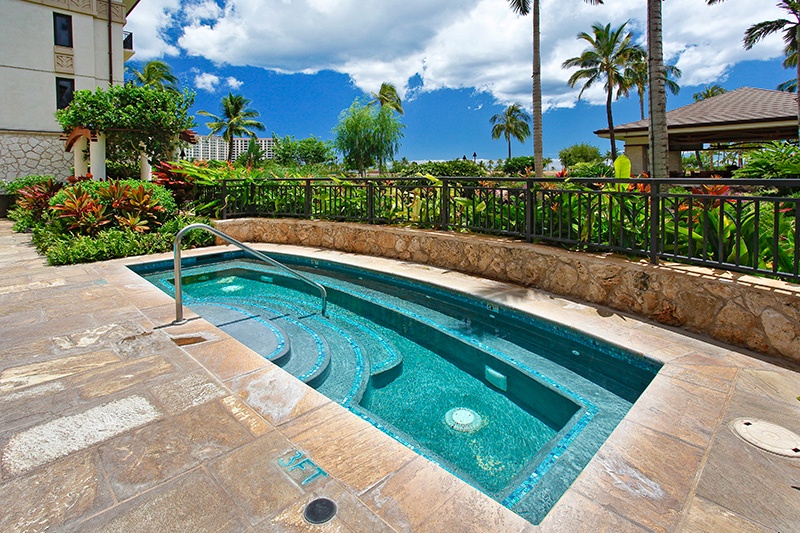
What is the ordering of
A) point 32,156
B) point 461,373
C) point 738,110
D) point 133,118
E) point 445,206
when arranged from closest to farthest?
1. point 461,373
2. point 445,206
3. point 133,118
4. point 32,156
5. point 738,110

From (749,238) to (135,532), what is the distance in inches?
202

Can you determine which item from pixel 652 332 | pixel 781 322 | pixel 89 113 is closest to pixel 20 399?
pixel 652 332

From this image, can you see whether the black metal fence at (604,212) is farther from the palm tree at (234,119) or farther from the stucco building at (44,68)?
the palm tree at (234,119)

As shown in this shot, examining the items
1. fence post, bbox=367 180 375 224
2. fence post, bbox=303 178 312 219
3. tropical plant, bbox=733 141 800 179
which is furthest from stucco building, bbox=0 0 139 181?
tropical plant, bbox=733 141 800 179

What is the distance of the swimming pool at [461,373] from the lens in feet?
8.45

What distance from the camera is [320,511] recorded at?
170 cm

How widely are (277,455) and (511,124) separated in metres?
65.8

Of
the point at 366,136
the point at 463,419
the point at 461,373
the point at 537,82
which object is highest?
the point at 366,136

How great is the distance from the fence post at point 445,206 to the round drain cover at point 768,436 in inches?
201

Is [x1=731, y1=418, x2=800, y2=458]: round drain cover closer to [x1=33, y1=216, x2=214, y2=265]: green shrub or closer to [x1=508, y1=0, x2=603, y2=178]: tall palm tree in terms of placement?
[x1=33, y1=216, x2=214, y2=265]: green shrub

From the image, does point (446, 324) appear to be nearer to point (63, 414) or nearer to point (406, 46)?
point (63, 414)

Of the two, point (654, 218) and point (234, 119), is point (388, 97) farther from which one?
point (654, 218)

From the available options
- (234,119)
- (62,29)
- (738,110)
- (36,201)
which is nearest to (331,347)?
(36,201)

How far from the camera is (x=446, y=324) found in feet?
15.8
